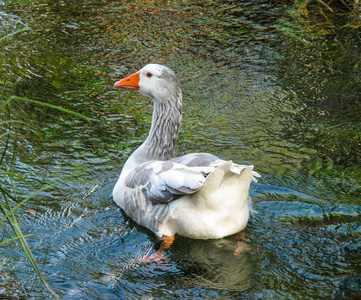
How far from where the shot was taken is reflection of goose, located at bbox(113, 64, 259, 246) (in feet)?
15.6

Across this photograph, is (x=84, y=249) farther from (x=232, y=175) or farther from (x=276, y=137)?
(x=276, y=137)

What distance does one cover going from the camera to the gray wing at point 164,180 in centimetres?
474

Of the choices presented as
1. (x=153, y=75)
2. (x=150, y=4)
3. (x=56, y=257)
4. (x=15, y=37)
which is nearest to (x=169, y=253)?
(x=56, y=257)

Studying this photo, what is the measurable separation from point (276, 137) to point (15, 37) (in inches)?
218

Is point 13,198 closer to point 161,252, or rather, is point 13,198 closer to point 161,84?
point 161,252

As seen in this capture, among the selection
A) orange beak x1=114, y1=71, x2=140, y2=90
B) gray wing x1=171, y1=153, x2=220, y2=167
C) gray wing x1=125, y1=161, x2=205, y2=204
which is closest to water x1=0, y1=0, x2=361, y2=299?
gray wing x1=125, y1=161, x2=205, y2=204

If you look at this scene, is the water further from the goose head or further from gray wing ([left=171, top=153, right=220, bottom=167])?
the goose head

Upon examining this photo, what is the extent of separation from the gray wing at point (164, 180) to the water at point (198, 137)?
18.2 inches

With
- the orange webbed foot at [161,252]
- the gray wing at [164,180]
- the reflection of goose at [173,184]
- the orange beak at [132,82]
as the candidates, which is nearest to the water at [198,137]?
the orange webbed foot at [161,252]

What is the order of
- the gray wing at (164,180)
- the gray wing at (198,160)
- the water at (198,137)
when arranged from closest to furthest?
the water at (198,137) → the gray wing at (164,180) → the gray wing at (198,160)

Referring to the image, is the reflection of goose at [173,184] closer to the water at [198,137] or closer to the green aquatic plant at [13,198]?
the water at [198,137]

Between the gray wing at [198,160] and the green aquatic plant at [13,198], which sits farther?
the gray wing at [198,160]

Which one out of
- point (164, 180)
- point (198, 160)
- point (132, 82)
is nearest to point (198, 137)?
point (132, 82)

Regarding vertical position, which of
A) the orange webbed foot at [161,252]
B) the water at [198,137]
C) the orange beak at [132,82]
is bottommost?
the orange webbed foot at [161,252]
